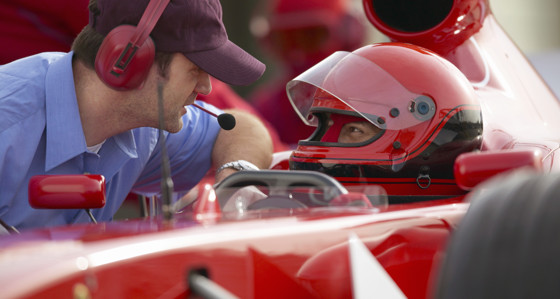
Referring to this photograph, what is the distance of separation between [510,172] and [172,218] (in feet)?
2.57

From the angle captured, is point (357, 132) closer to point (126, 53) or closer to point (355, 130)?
point (355, 130)

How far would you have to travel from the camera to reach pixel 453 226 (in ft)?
6.21

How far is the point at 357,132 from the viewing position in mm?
A: 2562

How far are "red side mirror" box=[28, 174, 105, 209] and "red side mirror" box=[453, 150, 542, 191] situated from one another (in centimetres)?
81

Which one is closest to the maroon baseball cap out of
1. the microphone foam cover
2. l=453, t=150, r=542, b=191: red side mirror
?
the microphone foam cover

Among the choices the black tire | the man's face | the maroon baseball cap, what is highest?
the maroon baseball cap

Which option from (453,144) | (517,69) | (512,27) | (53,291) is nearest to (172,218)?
(53,291)

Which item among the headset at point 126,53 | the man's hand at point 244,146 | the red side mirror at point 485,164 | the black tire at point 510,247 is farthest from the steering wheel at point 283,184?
the man's hand at point 244,146

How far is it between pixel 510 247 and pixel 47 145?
158 cm

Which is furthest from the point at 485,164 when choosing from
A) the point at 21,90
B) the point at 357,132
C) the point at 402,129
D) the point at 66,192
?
the point at 21,90

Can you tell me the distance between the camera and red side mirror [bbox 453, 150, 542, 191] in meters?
1.80

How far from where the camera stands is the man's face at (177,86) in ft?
8.48

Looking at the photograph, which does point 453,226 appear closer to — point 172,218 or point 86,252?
point 172,218

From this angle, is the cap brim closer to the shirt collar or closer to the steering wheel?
the shirt collar
